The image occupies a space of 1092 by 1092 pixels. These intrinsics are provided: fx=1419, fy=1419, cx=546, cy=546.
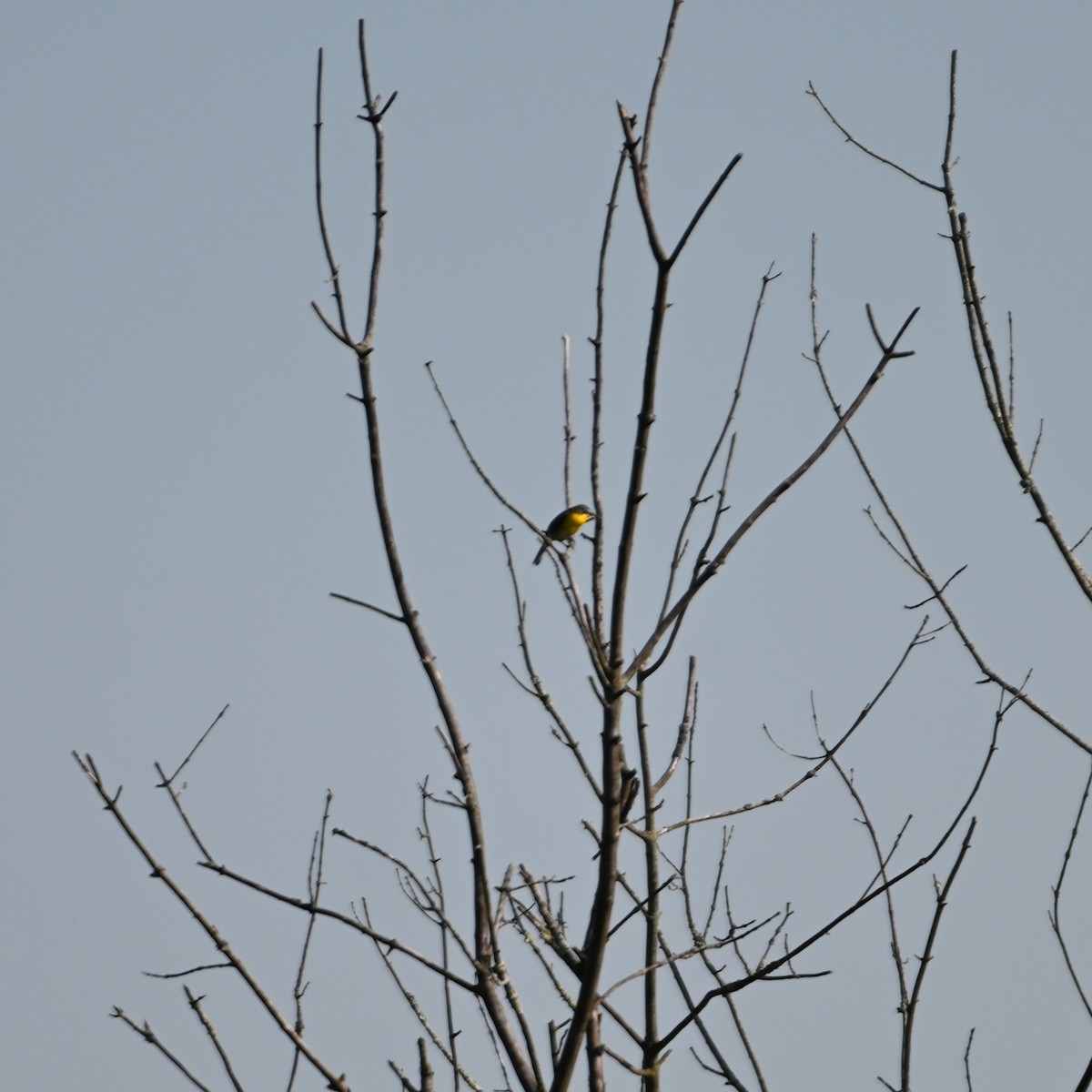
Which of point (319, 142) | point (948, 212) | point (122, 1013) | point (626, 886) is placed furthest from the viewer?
point (626, 886)

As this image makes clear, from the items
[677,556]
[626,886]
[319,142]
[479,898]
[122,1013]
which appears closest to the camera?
[479,898]

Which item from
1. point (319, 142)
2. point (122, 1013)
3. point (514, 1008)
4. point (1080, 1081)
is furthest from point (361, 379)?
point (1080, 1081)

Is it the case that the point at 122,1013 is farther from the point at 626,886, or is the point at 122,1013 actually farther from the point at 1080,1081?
the point at 1080,1081

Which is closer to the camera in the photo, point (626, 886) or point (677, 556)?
point (677, 556)

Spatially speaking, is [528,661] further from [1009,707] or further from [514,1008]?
[1009,707]

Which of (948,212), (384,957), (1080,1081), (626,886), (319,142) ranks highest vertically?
(948,212)

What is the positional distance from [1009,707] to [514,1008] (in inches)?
76.5

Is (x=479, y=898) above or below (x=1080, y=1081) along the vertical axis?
above

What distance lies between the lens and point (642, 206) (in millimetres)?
2324

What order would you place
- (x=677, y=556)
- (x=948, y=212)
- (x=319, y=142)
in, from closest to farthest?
(x=319, y=142)
(x=677, y=556)
(x=948, y=212)

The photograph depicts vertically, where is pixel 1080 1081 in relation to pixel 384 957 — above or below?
below

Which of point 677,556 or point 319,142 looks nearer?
point 319,142

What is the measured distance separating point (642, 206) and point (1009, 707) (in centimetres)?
223

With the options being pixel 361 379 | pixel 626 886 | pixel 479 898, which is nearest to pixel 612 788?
pixel 479 898
